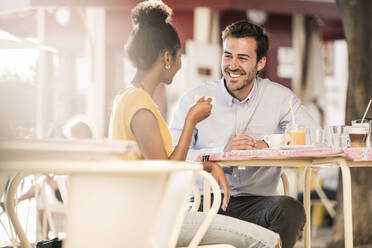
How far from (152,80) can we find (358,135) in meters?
0.84

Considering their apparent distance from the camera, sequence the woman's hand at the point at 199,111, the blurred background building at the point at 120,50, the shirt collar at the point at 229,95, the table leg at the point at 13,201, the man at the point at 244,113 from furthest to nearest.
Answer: the blurred background building at the point at 120,50 < the shirt collar at the point at 229,95 < the man at the point at 244,113 < the woman's hand at the point at 199,111 < the table leg at the point at 13,201

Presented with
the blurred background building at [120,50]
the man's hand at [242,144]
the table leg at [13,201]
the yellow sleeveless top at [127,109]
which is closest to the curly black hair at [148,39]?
the yellow sleeveless top at [127,109]

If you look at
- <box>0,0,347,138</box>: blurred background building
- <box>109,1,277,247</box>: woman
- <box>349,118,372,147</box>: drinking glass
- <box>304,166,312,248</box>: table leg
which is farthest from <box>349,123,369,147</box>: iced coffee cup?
<box>0,0,347,138</box>: blurred background building

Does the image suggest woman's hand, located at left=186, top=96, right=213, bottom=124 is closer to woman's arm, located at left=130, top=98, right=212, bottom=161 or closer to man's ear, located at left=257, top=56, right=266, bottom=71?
woman's arm, located at left=130, top=98, right=212, bottom=161

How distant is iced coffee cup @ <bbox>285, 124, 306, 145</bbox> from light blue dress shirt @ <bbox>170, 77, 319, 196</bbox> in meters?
0.52

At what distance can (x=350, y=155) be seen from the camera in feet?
6.73

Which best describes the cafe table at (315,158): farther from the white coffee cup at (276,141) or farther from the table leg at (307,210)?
the table leg at (307,210)

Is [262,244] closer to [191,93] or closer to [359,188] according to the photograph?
[191,93]

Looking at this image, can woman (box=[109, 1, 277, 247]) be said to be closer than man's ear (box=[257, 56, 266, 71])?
Yes

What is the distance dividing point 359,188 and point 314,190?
2.47 m

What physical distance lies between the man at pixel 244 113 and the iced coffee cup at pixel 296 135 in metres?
0.40

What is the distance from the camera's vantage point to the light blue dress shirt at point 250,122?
2.94m

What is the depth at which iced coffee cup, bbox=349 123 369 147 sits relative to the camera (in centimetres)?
232

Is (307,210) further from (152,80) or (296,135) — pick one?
(152,80)
